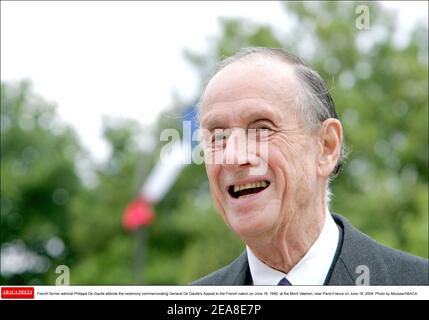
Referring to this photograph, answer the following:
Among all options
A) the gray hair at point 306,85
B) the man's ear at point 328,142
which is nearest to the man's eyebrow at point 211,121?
the gray hair at point 306,85

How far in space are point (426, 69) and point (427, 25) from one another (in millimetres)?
1513

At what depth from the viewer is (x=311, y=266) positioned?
5.53 ft

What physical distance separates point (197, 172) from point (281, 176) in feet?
31.4

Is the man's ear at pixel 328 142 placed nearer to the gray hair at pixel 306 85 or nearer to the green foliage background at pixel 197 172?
the gray hair at pixel 306 85

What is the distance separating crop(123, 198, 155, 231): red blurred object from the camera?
40.3ft

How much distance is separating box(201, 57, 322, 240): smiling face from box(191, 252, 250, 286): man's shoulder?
14 cm

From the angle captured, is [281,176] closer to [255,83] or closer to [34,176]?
[255,83]

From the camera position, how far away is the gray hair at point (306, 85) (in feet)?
5.56

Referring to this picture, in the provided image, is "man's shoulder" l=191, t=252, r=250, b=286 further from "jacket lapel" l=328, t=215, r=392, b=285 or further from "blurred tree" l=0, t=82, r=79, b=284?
"blurred tree" l=0, t=82, r=79, b=284

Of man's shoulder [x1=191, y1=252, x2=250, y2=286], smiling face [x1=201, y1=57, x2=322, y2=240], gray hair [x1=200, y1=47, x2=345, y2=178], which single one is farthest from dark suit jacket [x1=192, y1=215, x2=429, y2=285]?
gray hair [x1=200, y1=47, x2=345, y2=178]

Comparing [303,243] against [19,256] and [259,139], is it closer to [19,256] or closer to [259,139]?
[259,139]

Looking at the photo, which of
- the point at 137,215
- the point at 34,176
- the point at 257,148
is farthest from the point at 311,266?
the point at 34,176

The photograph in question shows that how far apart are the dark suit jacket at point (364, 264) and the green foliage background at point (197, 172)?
550cm

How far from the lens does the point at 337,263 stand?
1.68 metres
